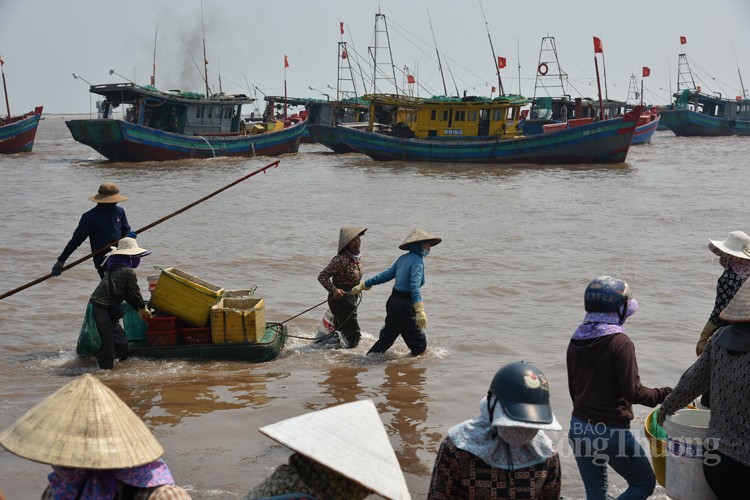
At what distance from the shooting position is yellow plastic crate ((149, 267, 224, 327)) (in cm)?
729

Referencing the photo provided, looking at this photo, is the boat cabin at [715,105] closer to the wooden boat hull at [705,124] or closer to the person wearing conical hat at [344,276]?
the wooden boat hull at [705,124]

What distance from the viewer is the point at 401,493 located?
8.39 ft

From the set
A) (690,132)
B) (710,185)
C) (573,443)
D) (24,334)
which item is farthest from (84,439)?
(690,132)

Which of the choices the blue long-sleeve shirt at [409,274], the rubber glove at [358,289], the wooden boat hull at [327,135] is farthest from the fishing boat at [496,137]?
the blue long-sleeve shirt at [409,274]

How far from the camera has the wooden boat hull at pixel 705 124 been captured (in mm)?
58312

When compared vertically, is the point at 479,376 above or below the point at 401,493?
below

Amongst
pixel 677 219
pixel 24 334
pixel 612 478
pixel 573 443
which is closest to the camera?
pixel 573 443

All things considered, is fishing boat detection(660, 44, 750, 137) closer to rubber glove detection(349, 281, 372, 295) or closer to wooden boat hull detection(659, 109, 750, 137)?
wooden boat hull detection(659, 109, 750, 137)

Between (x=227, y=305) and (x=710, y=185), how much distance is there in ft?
72.2

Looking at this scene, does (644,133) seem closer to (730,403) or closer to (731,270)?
(731,270)

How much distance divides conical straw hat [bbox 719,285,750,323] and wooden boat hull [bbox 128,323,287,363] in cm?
481

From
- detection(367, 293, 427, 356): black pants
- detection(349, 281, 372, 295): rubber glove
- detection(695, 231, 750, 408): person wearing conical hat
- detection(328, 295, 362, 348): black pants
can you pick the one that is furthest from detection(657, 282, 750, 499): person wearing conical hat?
detection(328, 295, 362, 348): black pants

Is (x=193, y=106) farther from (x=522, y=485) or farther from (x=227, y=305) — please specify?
(x=522, y=485)

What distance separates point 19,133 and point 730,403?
42.1m
